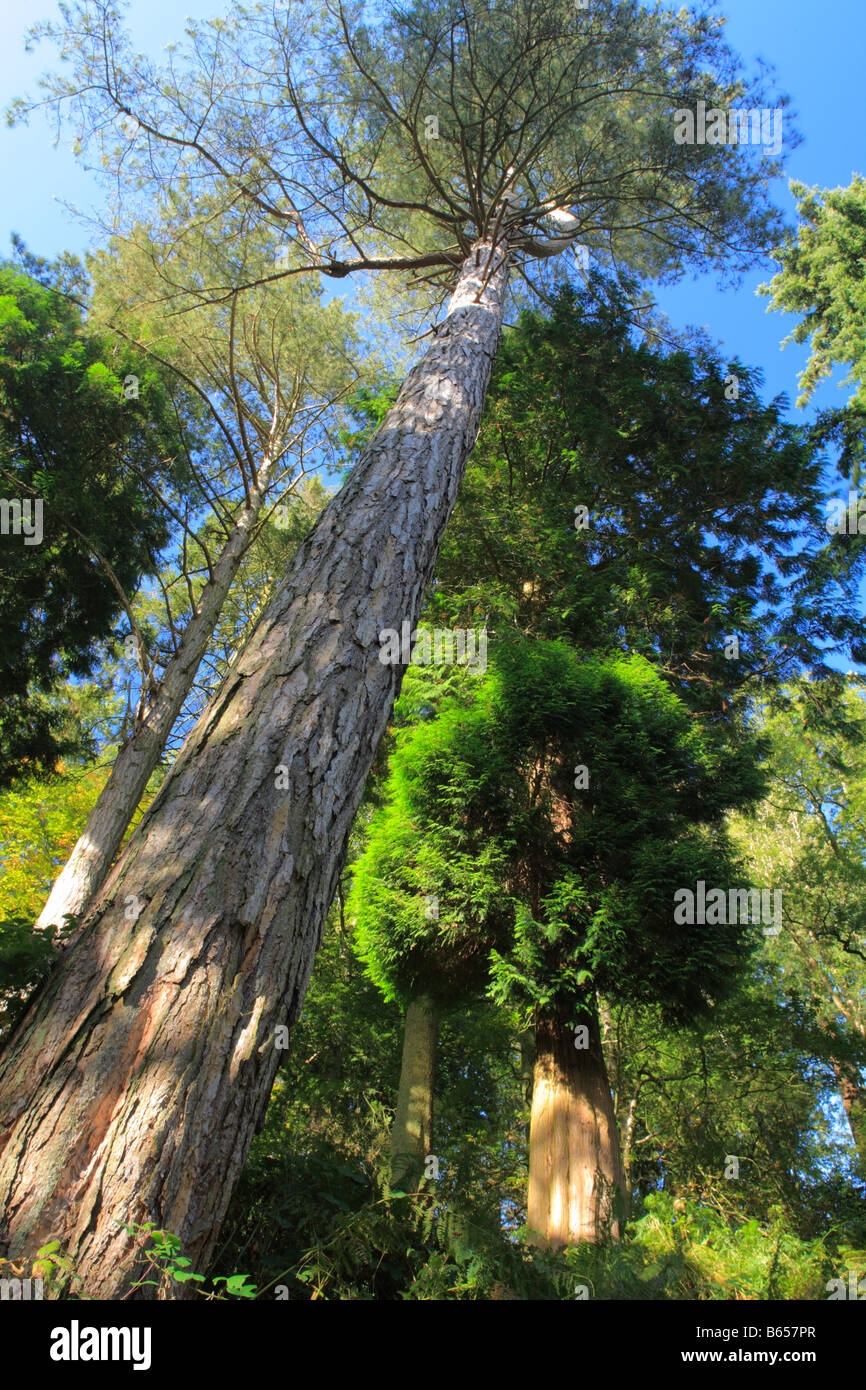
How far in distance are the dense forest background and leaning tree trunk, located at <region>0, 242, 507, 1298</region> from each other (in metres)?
0.01

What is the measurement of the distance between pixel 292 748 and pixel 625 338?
31.7ft

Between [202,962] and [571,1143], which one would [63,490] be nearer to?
[202,962]

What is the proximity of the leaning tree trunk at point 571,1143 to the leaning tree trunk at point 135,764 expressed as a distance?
378cm

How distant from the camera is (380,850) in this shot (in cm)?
571

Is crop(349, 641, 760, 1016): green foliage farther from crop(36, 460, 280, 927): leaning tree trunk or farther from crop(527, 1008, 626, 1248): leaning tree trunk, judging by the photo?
crop(36, 460, 280, 927): leaning tree trunk

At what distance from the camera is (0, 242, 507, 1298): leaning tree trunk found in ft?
4.49

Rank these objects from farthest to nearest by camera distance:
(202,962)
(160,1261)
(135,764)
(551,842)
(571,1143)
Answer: (135,764)
(551,842)
(571,1143)
(202,962)
(160,1261)

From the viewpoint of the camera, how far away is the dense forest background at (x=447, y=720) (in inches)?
75.8

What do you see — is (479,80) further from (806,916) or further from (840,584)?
(806,916)

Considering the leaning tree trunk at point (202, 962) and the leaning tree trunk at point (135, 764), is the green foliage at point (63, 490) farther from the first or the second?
the leaning tree trunk at point (202, 962)

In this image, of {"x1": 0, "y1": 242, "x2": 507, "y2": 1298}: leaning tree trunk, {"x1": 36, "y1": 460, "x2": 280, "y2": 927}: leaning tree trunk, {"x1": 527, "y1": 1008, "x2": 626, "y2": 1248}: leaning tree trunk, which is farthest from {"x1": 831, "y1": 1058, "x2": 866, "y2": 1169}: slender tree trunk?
{"x1": 0, "y1": 242, "x2": 507, "y2": 1298}: leaning tree trunk

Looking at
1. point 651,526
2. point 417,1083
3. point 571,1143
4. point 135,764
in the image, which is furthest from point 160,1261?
point 651,526

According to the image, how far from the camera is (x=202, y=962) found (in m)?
1.66

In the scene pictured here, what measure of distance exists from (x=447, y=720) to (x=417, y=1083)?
3.71 meters
